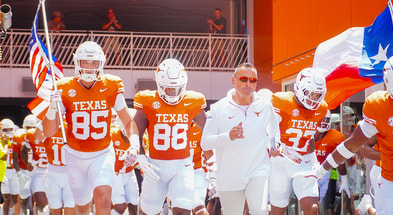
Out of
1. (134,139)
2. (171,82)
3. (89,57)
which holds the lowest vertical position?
A: (134,139)

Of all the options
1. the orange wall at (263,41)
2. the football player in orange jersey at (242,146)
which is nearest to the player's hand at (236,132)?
the football player in orange jersey at (242,146)

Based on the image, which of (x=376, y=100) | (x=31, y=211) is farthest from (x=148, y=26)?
(x=376, y=100)

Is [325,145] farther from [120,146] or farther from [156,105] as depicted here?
[156,105]

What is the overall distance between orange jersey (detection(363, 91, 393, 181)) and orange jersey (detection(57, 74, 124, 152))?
9.63 ft

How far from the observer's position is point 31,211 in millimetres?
16531

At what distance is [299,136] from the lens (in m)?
9.18

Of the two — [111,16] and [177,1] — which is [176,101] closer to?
[111,16]

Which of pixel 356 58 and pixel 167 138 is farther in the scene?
pixel 356 58

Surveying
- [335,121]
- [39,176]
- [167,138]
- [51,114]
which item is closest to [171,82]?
[167,138]

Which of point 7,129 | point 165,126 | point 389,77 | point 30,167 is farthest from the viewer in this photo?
point 7,129

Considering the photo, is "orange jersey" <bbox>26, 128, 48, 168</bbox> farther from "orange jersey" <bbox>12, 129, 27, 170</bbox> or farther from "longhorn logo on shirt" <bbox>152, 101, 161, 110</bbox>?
"longhorn logo on shirt" <bbox>152, 101, 161, 110</bbox>

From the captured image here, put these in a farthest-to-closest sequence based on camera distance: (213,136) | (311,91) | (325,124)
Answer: (325,124) < (311,91) < (213,136)

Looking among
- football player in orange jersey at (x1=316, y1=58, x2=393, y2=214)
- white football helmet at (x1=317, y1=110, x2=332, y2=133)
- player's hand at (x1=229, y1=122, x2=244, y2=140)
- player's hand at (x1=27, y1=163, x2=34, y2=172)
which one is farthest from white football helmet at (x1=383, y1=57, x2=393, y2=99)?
player's hand at (x1=27, y1=163, x2=34, y2=172)

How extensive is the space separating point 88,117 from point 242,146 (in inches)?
71.7
